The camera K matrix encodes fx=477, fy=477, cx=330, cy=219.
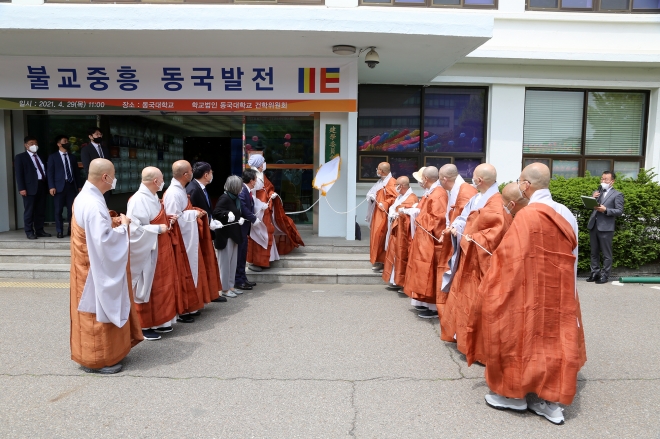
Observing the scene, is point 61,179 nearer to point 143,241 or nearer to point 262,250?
point 262,250

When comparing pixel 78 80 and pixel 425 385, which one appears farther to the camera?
pixel 78 80

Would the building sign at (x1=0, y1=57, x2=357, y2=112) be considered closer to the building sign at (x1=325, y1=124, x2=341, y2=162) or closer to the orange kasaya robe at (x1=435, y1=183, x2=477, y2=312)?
the building sign at (x1=325, y1=124, x2=341, y2=162)

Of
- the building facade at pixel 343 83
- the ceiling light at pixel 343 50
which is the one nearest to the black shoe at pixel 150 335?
the building facade at pixel 343 83

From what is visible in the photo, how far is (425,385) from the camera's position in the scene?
4.02 meters

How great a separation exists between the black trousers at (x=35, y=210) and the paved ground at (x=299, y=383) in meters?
3.10

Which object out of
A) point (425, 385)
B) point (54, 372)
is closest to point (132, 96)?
point (54, 372)

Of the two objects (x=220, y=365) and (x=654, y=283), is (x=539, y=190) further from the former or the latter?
(x=654, y=283)

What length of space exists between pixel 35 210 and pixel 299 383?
723 cm

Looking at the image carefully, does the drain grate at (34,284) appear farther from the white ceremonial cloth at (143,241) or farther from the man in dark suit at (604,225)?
the man in dark suit at (604,225)

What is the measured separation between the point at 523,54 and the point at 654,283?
17.0 ft

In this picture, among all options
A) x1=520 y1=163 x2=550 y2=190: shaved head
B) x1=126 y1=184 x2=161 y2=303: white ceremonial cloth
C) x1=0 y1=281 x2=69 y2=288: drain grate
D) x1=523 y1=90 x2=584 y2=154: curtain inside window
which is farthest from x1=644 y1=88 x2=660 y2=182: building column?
x1=0 y1=281 x2=69 y2=288: drain grate

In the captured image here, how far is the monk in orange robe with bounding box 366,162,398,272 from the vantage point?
24.9 ft

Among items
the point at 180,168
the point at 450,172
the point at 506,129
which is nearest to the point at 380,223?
the point at 450,172

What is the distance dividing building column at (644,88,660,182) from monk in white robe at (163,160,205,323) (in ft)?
33.7
